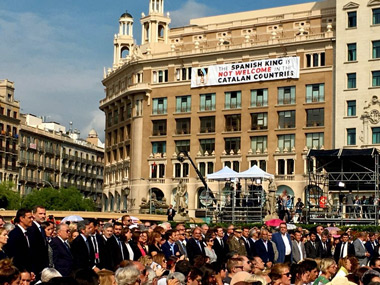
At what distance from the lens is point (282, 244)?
22.5m

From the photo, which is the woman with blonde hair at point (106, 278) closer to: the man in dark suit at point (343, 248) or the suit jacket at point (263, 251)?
the suit jacket at point (263, 251)

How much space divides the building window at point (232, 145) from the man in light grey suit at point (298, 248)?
59.2 metres

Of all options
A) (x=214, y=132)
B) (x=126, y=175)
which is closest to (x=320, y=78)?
(x=214, y=132)

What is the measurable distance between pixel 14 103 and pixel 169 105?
91.6 ft

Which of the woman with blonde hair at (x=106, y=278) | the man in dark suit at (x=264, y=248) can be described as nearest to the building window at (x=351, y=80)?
the man in dark suit at (x=264, y=248)

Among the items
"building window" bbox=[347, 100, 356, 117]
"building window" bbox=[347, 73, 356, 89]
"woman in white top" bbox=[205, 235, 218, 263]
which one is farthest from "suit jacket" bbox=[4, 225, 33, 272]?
"building window" bbox=[347, 73, 356, 89]

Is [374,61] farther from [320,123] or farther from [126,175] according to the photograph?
[126,175]

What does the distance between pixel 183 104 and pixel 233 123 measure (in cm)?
638

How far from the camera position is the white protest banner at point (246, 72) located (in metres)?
80.6

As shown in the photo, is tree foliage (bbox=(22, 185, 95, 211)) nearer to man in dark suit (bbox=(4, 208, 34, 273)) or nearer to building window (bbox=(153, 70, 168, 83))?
building window (bbox=(153, 70, 168, 83))

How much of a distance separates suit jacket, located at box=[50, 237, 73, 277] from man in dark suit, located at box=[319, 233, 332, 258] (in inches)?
426

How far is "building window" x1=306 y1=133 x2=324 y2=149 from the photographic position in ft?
257

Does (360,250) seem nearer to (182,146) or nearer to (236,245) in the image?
(236,245)

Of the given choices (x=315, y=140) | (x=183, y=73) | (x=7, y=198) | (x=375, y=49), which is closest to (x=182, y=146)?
(x=183, y=73)
